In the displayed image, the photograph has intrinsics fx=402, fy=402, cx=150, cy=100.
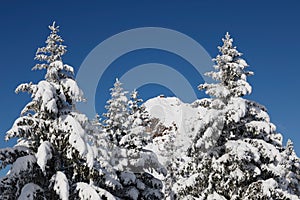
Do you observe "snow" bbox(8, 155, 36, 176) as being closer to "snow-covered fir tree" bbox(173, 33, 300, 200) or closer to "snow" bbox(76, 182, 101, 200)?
"snow" bbox(76, 182, 101, 200)

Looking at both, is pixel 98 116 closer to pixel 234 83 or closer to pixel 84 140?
pixel 234 83

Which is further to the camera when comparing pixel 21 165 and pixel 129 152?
pixel 129 152

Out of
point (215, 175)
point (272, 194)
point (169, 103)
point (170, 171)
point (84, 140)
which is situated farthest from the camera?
point (169, 103)

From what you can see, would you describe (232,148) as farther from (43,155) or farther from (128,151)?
(43,155)

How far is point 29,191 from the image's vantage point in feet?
44.8

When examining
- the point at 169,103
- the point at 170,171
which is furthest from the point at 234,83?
the point at 169,103

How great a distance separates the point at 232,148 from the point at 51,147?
7899 millimetres

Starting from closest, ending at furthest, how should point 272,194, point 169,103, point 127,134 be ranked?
point 272,194
point 127,134
point 169,103

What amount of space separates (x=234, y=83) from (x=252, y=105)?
135 centimetres

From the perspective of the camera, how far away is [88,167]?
48.3 feet

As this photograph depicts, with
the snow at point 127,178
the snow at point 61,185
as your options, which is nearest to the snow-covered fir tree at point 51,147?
the snow at point 61,185

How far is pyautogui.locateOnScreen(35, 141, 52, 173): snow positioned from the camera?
13.7 m

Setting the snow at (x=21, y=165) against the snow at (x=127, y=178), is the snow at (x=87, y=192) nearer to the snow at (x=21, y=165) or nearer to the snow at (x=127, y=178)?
the snow at (x=21, y=165)

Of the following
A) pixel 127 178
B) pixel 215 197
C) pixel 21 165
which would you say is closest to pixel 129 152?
pixel 127 178
